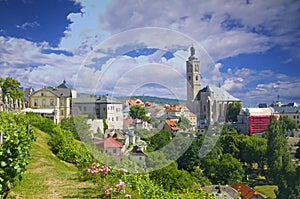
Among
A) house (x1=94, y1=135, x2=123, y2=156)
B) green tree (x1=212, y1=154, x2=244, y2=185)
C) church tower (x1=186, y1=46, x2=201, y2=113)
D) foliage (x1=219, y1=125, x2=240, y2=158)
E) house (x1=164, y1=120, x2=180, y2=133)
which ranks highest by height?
church tower (x1=186, y1=46, x2=201, y2=113)

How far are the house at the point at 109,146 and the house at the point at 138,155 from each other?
30.6 inches

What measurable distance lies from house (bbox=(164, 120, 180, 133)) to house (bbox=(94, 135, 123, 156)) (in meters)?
1.39

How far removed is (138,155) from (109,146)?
1596 mm

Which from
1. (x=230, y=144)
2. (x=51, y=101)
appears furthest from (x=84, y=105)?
(x=230, y=144)

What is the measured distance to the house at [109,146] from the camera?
684 cm

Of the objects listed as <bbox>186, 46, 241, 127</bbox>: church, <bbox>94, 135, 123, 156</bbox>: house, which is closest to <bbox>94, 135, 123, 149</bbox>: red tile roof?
<bbox>94, 135, 123, 156</bbox>: house

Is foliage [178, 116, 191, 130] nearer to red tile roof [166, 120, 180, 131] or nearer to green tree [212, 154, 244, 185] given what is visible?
red tile roof [166, 120, 180, 131]

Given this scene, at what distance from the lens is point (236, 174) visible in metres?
23.4

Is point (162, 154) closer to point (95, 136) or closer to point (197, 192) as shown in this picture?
point (95, 136)

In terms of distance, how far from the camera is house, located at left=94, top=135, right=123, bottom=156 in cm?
684

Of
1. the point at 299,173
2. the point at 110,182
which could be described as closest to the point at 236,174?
the point at 299,173

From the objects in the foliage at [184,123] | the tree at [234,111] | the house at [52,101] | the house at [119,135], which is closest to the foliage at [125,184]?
the house at [119,135]

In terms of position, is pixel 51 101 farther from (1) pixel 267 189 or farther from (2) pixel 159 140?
(1) pixel 267 189

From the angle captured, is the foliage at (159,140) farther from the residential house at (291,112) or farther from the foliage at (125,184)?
the residential house at (291,112)
